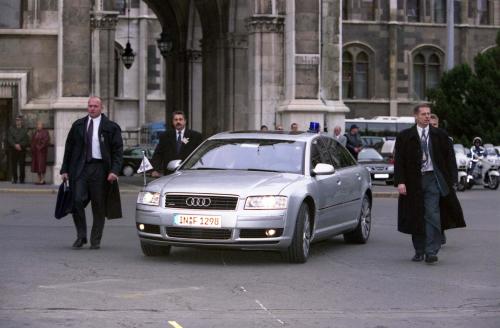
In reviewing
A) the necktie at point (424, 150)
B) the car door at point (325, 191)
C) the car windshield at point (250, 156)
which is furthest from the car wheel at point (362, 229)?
the necktie at point (424, 150)

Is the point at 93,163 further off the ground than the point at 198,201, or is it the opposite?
the point at 93,163

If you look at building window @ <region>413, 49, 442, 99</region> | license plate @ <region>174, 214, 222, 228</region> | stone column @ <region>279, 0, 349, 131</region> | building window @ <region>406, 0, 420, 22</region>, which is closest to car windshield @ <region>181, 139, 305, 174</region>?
license plate @ <region>174, 214, 222, 228</region>

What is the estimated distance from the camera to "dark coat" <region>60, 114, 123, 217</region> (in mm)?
14312

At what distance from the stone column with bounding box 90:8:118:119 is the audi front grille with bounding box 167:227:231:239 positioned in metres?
17.9

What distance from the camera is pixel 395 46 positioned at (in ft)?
222

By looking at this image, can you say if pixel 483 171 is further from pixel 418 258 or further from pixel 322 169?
pixel 322 169

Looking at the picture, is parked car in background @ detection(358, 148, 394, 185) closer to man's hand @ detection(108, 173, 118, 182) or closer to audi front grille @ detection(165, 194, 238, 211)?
man's hand @ detection(108, 173, 118, 182)

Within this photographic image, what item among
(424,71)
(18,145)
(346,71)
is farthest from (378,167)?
(424,71)

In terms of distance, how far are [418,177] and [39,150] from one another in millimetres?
17398

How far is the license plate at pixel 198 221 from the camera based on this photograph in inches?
491

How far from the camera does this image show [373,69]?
224 ft

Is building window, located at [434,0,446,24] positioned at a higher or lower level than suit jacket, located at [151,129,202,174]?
higher

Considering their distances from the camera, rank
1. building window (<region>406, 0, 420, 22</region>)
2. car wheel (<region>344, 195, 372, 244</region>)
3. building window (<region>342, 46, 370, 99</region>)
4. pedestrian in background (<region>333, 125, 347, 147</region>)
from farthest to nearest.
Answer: building window (<region>406, 0, 420, 22</region>)
building window (<region>342, 46, 370, 99</region>)
pedestrian in background (<region>333, 125, 347, 147</region>)
car wheel (<region>344, 195, 372, 244</region>)

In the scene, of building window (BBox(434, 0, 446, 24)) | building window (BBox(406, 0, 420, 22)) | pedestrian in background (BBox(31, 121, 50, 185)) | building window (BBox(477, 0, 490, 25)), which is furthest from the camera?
building window (BBox(477, 0, 490, 25))
